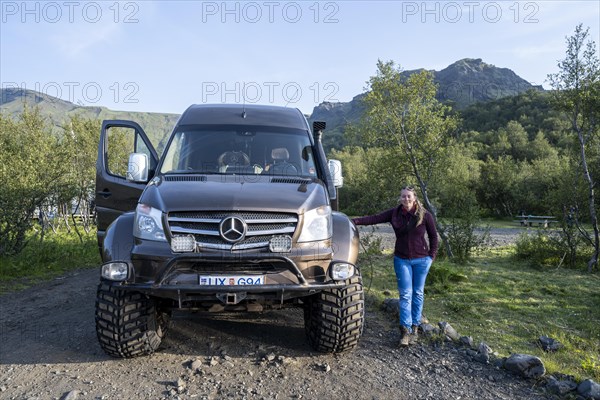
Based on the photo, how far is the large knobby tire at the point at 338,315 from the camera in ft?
13.5

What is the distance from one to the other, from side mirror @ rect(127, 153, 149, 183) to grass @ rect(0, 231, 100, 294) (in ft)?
16.4

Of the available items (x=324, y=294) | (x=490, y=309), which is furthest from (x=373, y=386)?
(x=490, y=309)

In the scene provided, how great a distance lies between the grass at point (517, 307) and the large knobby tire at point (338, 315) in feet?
6.22

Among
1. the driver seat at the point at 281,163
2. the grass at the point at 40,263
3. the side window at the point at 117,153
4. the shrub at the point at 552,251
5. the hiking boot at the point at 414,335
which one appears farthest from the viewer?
the side window at the point at 117,153

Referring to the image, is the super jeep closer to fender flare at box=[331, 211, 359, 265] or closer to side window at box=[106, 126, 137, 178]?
fender flare at box=[331, 211, 359, 265]

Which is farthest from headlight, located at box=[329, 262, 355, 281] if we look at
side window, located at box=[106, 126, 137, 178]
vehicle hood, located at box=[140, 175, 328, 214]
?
side window, located at box=[106, 126, 137, 178]

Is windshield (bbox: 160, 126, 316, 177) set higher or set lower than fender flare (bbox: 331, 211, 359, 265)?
higher

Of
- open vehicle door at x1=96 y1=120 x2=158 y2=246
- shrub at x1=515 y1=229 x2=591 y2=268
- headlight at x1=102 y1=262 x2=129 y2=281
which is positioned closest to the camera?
headlight at x1=102 y1=262 x2=129 y2=281

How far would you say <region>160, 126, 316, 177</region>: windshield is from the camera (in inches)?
200

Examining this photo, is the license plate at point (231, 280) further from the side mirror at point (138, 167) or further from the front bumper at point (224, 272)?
the side mirror at point (138, 167)

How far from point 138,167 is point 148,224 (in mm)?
1286

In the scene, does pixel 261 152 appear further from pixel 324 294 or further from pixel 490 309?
pixel 490 309

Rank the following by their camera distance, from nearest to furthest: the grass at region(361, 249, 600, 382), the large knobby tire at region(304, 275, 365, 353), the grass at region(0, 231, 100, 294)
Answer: the large knobby tire at region(304, 275, 365, 353) < the grass at region(361, 249, 600, 382) < the grass at region(0, 231, 100, 294)

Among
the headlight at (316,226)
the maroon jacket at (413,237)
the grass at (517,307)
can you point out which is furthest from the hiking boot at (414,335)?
the headlight at (316,226)
